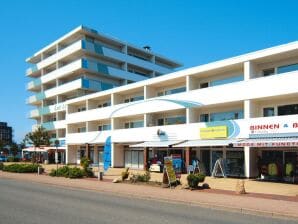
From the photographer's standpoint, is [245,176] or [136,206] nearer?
[136,206]

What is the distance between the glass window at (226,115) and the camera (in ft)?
112

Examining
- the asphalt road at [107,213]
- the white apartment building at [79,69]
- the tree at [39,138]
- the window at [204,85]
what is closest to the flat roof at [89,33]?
the white apartment building at [79,69]

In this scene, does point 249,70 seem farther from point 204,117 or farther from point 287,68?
point 204,117

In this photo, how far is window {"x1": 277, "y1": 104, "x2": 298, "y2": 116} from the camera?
29.9m

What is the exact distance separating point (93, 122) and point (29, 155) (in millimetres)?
35262

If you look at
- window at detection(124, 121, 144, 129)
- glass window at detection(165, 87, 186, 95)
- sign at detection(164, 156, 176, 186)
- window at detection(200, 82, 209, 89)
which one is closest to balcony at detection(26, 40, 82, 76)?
window at detection(124, 121, 144, 129)

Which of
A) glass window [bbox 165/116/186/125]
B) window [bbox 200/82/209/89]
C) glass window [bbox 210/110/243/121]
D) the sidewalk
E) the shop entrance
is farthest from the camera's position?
glass window [bbox 165/116/186/125]

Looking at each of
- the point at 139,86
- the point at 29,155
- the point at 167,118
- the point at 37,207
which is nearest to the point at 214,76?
the point at 167,118

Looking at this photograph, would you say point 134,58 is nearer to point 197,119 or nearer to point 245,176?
point 197,119

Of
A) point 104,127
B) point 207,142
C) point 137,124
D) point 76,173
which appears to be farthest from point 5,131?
point 207,142

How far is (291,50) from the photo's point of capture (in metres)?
29.0

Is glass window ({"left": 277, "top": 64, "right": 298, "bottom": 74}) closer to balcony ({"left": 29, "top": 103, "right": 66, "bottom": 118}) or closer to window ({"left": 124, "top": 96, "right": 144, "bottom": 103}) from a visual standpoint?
window ({"left": 124, "top": 96, "right": 144, "bottom": 103})

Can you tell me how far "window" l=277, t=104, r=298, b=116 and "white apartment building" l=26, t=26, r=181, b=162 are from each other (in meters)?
35.6

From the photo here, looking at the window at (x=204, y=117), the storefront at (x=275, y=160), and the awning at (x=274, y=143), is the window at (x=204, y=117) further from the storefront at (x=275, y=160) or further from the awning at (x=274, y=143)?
the awning at (x=274, y=143)
